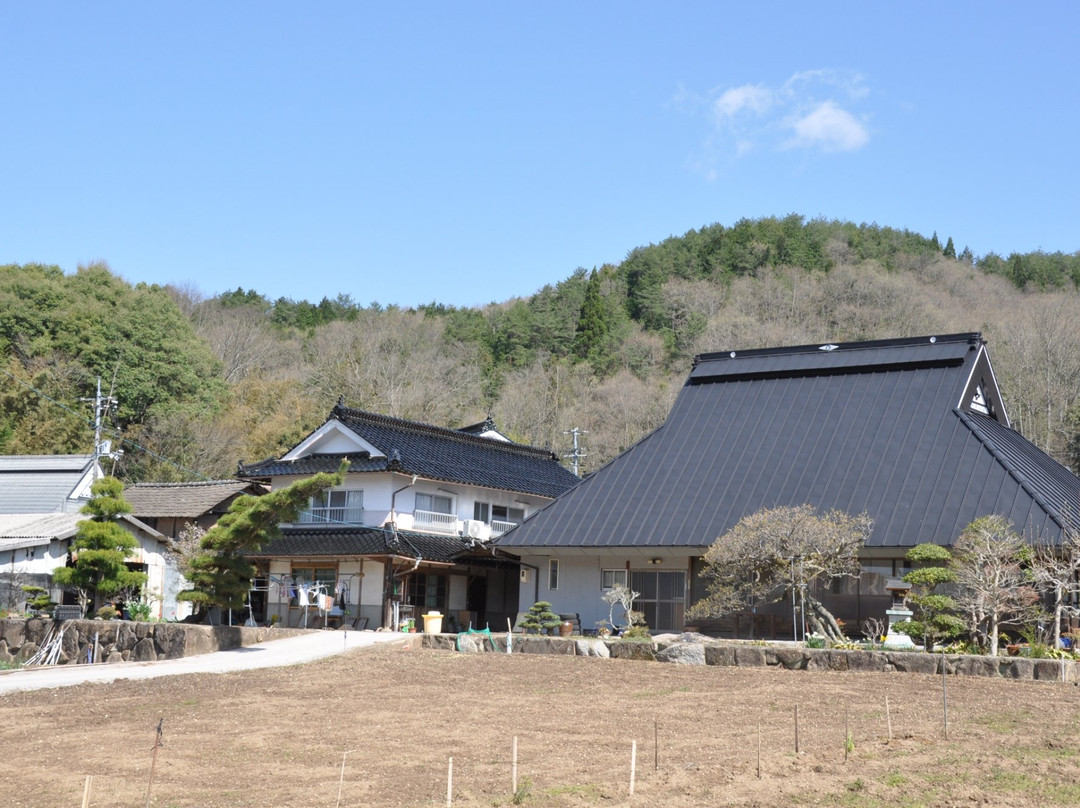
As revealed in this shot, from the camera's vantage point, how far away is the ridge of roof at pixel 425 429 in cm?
3353

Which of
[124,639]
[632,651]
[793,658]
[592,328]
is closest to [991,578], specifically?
[793,658]

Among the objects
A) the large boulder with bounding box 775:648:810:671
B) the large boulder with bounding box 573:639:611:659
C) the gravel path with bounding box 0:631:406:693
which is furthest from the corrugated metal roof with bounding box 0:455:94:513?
the large boulder with bounding box 775:648:810:671

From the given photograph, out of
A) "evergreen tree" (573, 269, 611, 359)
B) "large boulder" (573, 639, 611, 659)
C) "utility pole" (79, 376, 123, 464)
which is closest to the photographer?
"large boulder" (573, 639, 611, 659)

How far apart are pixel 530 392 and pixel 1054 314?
27.3 metres

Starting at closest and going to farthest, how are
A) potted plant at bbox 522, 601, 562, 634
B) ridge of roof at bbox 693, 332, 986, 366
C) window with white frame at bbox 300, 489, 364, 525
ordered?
potted plant at bbox 522, 601, 562, 634 < ridge of roof at bbox 693, 332, 986, 366 < window with white frame at bbox 300, 489, 364, 525

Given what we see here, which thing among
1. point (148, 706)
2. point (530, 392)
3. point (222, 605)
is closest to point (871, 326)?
point (530, 392)

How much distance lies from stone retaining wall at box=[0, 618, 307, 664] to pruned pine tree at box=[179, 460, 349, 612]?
2.62ft

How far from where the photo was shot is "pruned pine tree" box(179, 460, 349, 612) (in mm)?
24141

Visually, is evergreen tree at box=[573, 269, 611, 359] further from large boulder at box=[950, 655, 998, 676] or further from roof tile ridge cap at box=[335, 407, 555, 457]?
large boulder at box=[950, 655, 998, 676]

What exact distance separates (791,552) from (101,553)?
1600 cm

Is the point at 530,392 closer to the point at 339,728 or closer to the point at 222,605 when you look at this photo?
the point at 222,605

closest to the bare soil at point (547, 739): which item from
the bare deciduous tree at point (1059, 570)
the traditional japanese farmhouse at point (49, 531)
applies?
the bare deciduous tree at point (1059, 570)

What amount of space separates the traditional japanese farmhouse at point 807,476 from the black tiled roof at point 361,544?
3417 mm

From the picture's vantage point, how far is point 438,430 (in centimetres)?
3644
